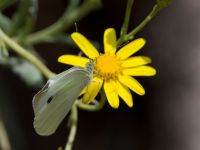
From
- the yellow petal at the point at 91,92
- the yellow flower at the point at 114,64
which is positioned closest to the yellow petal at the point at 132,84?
the yellow flower at the point at 114,64

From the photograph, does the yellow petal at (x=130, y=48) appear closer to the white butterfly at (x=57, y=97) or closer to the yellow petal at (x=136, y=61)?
the yellow petal at (x=136, y=61)

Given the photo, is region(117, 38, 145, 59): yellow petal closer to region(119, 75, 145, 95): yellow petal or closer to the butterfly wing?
region(119, 75, 145, 95): yellow petal

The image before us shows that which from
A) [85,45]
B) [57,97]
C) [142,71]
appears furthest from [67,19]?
[57,97]

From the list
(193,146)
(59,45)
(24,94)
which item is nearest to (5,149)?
(24,94)

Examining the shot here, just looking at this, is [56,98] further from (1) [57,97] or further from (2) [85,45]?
(2) [85,45]

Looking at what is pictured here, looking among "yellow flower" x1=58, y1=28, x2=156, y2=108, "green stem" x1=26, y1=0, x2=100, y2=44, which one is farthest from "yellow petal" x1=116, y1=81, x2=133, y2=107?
"green stem" x1=26, y1=0, x2=100, y2=44

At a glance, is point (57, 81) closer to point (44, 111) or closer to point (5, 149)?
point (44, 111)

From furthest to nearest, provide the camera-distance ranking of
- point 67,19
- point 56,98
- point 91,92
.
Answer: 1. point 67,19
2. point 91,92
3. point 56,98
